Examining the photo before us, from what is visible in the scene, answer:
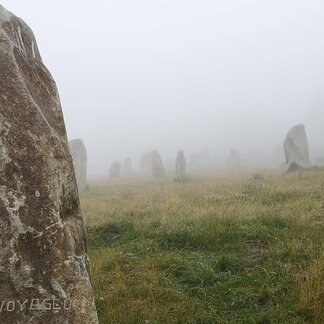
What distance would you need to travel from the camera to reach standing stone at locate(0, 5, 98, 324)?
3.74 metres

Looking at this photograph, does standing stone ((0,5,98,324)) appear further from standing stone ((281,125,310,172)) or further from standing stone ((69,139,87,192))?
standing stone ((69,139,87,192))

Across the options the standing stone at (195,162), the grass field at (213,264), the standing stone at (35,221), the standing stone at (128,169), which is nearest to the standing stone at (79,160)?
the grass field at (213,264)

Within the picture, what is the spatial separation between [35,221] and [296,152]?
23.3 meters

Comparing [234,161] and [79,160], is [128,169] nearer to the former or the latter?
[234,161]

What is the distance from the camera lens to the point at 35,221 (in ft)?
12.8

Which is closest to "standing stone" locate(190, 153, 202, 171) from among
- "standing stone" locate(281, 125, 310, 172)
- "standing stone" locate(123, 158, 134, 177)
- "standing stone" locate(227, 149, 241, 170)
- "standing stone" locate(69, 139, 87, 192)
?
"standing stone" locate(227, 149, 241, 170)

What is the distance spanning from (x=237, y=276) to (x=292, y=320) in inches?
53.5

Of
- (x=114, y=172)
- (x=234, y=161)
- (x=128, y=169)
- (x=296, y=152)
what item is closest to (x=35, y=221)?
(x=296, y=152)

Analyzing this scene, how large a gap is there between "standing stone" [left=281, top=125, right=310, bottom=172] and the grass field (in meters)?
14.1

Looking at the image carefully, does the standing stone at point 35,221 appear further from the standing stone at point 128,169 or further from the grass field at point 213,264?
the standing stone at point 128,169

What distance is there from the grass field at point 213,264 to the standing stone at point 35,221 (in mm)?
1881

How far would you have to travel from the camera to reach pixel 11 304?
12.2ft

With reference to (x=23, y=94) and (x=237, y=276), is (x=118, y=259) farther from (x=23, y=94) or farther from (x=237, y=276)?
(x=23, y=94)

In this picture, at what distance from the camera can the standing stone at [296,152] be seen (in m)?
24.6
